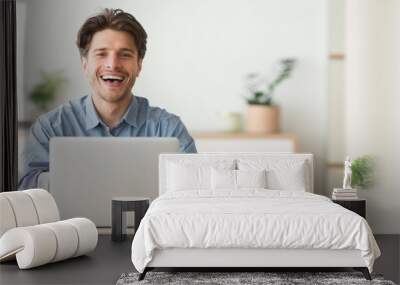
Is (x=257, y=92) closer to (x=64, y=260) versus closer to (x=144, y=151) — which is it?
(x=144, y=151)

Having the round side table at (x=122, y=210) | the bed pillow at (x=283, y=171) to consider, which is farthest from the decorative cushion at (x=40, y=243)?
the bed pillow at (x=283, y=171)

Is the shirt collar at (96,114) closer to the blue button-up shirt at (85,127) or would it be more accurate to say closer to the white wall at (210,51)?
the blue button-up shirt at (85,127)

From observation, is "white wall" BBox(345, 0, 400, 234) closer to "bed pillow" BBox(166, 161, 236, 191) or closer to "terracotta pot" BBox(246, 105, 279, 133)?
"terracotta pot" BBox(246, 105, 279, 133)

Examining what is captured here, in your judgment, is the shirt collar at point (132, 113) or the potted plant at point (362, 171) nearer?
the potted plant at point (362, 171)

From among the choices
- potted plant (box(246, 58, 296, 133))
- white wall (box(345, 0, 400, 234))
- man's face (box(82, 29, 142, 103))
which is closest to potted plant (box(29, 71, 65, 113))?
man's face (box(82, 29, 142, 103))

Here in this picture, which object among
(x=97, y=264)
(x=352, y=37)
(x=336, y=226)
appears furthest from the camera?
(x=352, y=37)

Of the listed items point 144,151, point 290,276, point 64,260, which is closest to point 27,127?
point 144,151

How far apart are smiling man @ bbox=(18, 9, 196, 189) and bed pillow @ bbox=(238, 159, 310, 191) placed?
104cm

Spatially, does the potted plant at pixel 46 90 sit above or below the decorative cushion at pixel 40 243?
above

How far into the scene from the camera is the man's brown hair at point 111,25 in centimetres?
833

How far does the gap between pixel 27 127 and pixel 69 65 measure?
0.80m

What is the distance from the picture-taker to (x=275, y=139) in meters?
8.17

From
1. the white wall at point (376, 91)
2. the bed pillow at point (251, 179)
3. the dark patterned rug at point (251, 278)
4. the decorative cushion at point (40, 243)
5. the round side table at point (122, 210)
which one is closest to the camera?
the dark patterned rug at point (251, 278)

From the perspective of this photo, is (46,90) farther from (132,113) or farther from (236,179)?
(236,179)
